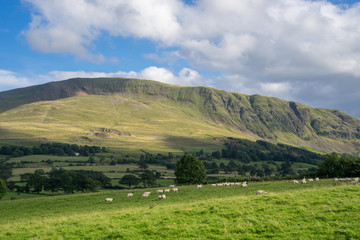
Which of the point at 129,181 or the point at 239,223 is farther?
the point at 129,181

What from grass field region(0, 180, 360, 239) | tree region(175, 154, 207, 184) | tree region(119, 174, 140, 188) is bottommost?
tree region(119, 174, 140, 188)

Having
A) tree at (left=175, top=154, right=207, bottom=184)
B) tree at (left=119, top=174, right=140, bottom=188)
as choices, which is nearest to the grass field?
tree at (left=175, top=154, right=207, bottom=184)

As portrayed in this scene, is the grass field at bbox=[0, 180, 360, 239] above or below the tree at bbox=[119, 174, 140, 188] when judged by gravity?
above

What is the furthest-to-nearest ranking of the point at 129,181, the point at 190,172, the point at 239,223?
the point at 129,181, the point at 190,172, the point at 239,223

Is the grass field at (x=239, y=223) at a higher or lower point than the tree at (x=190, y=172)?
higher

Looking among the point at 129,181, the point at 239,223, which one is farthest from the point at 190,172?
the point at 239,223

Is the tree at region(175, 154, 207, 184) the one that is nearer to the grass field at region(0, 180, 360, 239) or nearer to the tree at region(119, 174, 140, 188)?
the tree at region(119, 174, 140, 188)

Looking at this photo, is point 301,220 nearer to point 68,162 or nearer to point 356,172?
point 356,172

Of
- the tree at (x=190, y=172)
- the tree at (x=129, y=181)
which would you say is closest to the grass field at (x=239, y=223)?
the tree at (x=190, y=172)

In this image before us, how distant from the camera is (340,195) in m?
23.3

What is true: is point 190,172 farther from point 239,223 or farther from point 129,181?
point 239,223

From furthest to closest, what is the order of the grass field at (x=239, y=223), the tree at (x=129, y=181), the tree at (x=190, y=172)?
the tree at (x=129, y=181) < the tree at (x=190, y=172) < the grass field at (x=239, y=223)

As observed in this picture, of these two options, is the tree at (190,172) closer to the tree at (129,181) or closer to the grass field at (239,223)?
the tree at (129,181)

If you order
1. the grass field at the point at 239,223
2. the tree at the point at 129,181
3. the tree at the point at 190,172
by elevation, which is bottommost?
the tree at the point at 129,181
